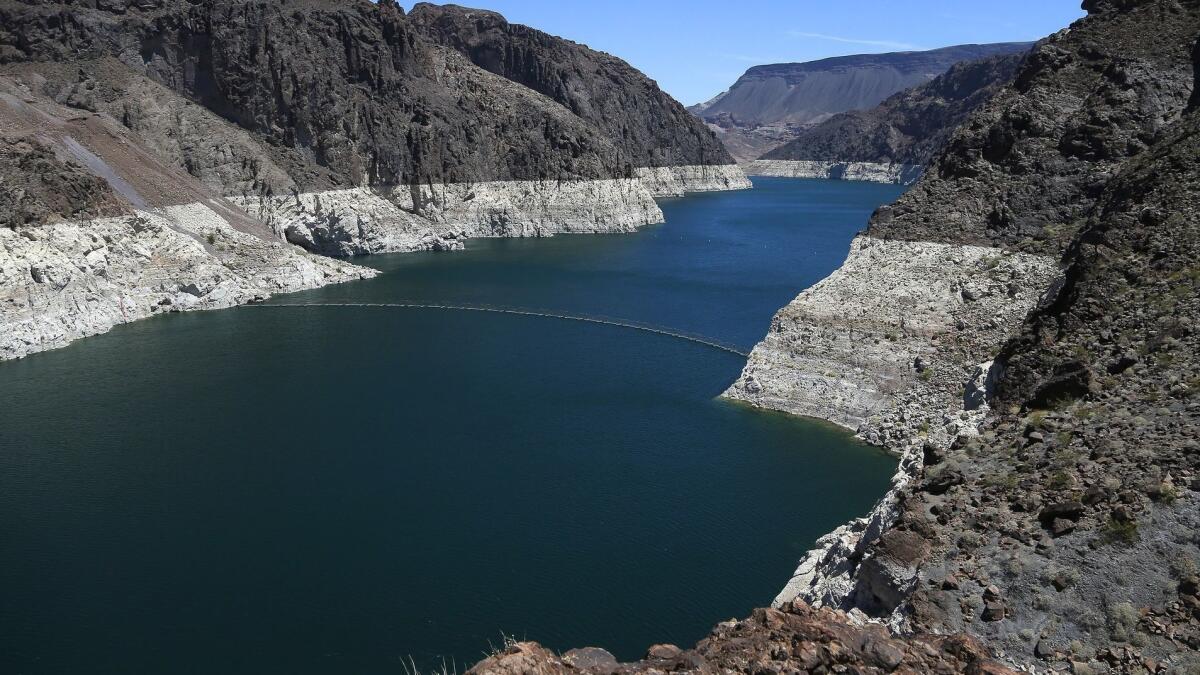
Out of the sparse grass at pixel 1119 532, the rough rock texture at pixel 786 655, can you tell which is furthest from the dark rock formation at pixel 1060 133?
the rough rock texture at pixel 786 655

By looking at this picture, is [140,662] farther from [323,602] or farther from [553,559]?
[553,559]

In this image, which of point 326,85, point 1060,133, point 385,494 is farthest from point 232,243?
point 1060,133

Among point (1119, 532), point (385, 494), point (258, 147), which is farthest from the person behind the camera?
point (258, 147)

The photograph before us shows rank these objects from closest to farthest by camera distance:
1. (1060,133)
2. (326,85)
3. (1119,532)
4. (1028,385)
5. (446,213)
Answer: (1119,532), (1028,385), (1060,133), (326,85), (446,213)

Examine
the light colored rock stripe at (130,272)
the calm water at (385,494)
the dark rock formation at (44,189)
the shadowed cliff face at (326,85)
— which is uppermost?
the shadowed cliff face at (326,85)

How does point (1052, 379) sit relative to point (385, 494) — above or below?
above

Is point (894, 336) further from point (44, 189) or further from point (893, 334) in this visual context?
point (44, 189)

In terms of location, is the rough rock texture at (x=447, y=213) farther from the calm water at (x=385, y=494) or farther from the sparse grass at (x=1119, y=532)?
the sparse grass at (x=1119, y=532)

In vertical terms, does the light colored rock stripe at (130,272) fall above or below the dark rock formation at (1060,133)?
below
